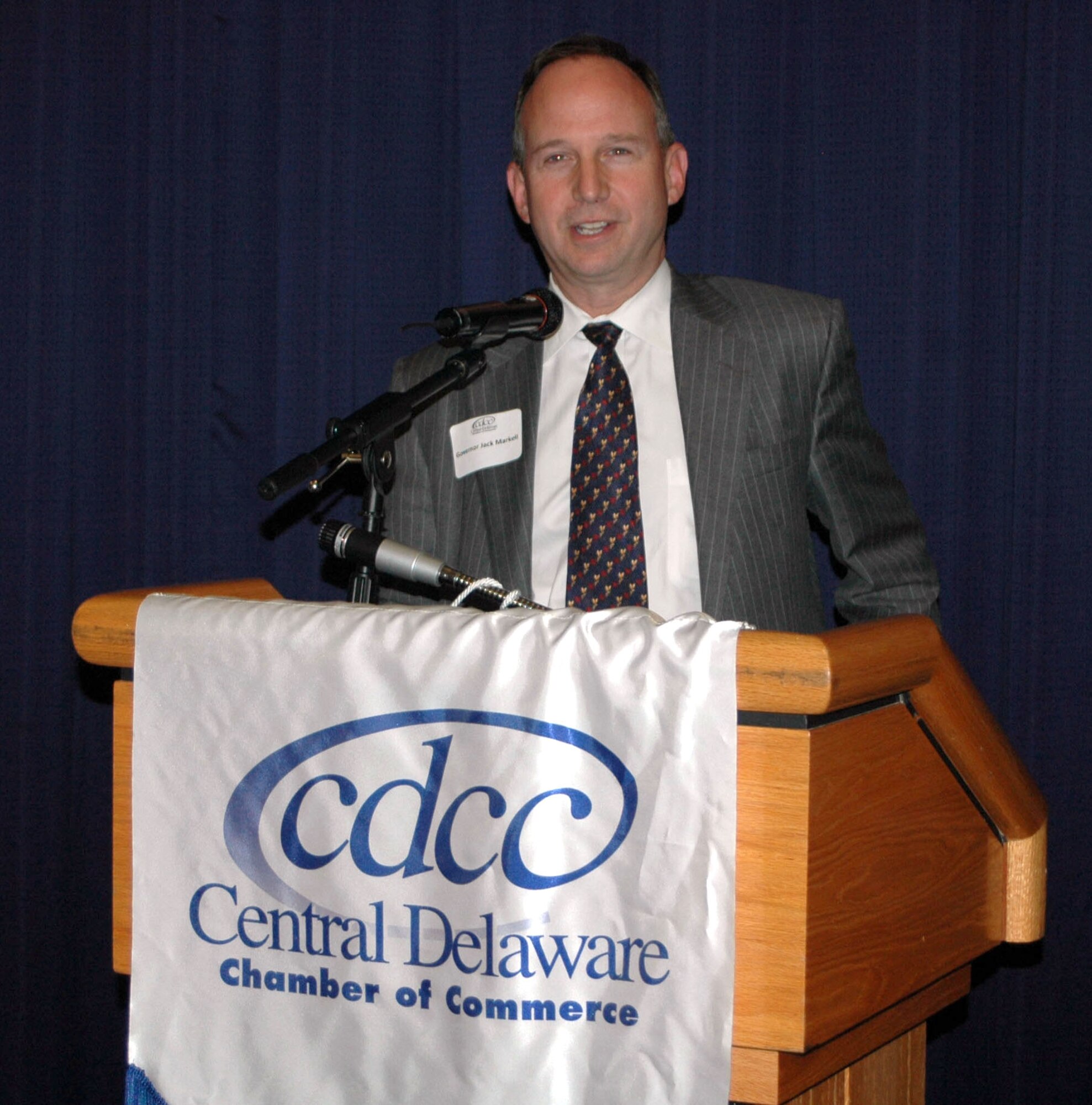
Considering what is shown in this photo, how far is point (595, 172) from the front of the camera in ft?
6.44

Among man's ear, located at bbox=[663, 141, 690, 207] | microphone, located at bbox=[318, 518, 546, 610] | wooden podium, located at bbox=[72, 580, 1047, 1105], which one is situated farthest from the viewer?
man's ear, located at bbox=[663, 141, 690, 207]

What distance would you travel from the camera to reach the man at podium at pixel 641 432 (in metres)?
1.83

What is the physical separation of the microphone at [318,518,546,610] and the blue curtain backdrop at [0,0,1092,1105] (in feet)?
4.46

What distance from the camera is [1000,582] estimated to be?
2350 mm

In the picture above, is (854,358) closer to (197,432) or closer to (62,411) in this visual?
(197,432)

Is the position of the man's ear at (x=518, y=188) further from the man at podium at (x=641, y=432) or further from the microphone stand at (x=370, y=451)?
the microphone stand at (x=370, y=451)

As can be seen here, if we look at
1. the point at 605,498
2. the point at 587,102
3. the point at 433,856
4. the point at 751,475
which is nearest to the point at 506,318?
the point at 605,498

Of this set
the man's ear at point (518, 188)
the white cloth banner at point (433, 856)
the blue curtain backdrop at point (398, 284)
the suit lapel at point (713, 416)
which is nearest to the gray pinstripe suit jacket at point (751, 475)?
the suit lapel at point (713, 416)

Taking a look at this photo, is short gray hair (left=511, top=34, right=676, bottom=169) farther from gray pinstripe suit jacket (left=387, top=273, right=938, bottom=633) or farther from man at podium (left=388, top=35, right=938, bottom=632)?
gray pinstripe suit jacket (left=387, top=273, right=938, bottom=633)

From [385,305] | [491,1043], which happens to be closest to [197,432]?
[385,305]

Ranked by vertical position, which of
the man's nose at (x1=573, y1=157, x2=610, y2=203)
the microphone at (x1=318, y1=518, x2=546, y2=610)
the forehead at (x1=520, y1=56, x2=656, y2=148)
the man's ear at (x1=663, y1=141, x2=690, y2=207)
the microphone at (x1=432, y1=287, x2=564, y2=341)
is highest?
the forehead at (x1=520, y1=56, x2=656, y2=148)

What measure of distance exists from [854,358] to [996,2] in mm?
856

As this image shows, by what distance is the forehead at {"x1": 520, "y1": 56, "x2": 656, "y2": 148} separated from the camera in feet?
6.48

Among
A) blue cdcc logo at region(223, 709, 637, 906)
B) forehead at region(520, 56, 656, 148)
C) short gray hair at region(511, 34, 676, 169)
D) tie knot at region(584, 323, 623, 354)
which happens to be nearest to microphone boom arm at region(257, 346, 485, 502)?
blue cdcc logo at region(223, 709, 637, 906)
